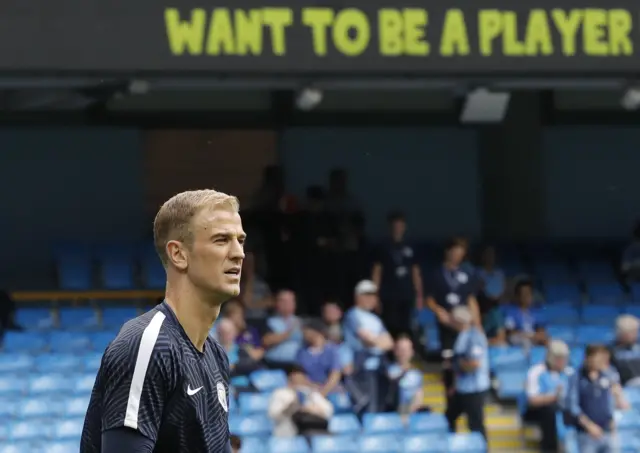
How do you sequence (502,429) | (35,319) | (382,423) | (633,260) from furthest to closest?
(633,260) → (35,319) → (502,429) → (382,423)

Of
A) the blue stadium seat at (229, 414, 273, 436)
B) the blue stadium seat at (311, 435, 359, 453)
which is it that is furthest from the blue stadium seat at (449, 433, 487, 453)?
the blue stadium seat at (229, 414, 273, 436)

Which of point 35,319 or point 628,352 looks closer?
point 628,352

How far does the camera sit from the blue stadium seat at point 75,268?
45.7ft

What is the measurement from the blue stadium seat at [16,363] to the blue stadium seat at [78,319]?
78 centimetres

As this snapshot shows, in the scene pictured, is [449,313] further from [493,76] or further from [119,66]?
[119,66]

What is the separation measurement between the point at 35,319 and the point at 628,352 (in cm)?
532

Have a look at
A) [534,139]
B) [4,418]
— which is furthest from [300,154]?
[4,418]

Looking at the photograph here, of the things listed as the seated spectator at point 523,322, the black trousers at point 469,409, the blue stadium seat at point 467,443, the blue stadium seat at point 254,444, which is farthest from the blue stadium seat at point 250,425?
the seated spectator at point 523,322

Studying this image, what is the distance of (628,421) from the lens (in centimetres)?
1155

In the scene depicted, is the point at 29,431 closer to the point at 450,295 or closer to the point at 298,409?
the point at 298,409

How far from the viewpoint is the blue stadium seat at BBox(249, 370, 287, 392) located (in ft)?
37.8

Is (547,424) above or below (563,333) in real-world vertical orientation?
below

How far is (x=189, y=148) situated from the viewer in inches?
622

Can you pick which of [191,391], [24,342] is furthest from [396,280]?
[191,391]
